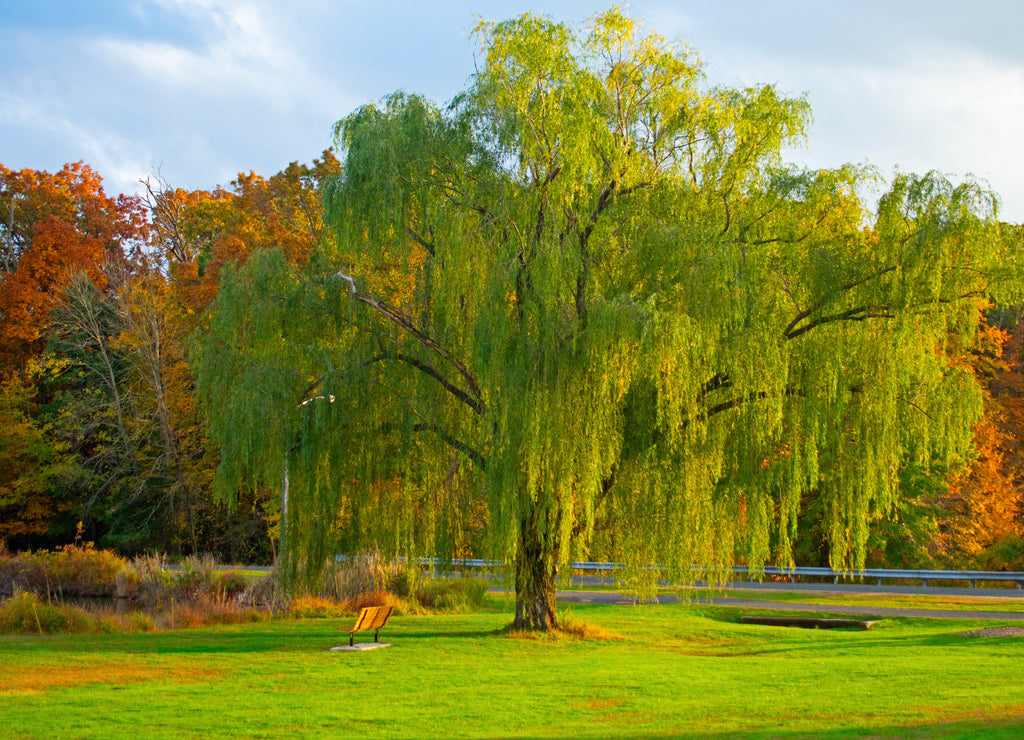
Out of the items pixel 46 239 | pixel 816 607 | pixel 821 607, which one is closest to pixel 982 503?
pixel 821 607

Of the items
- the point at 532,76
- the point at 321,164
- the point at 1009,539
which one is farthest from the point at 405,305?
the point at 321,164

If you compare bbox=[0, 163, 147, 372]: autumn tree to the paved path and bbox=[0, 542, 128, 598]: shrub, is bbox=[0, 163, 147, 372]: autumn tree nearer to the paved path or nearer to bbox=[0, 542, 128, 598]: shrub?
bbox=[0, 542, 128, 598]: shrub

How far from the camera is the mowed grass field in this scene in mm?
9391

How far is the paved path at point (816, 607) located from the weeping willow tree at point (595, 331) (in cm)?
557

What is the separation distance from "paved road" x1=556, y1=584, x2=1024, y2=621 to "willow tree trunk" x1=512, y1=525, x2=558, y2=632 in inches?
148

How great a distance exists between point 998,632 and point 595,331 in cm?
1008

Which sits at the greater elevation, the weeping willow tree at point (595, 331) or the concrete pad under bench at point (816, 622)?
the weeping willow tree at point (595, 331)

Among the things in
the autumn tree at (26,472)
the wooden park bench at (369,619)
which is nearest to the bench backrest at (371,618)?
the wooden park bench at (369,619)

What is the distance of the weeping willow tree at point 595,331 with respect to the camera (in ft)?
48.7

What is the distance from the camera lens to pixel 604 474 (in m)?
15.3

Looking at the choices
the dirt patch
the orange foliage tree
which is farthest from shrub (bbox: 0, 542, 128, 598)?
the orange foliage tree

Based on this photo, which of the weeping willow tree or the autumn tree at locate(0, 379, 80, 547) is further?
the autumn tree at locate(0, 379, 80, 547)

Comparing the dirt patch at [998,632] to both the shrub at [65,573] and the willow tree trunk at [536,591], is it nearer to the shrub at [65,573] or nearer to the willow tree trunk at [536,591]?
the willow tree trunk at [536,591]

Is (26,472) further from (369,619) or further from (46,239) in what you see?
(369,619)
